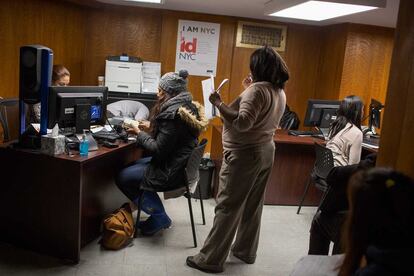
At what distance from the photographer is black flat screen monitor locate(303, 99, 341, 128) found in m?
4.18

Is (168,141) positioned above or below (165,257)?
above

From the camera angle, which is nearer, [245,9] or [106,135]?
[106,135]

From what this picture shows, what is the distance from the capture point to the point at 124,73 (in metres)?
5.07

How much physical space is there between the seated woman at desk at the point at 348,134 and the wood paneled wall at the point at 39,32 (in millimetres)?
→ 3371

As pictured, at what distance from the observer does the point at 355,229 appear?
1.22m

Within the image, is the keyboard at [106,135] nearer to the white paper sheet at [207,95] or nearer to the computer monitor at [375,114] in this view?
the white paper sheet at [207,95]

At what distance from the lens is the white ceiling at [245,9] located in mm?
4281

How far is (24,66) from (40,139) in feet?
1.63

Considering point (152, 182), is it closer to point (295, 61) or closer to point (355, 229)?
point (355, 229)

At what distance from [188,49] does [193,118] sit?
2.92 meters

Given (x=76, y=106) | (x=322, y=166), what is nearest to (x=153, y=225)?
(x=76, y=106)

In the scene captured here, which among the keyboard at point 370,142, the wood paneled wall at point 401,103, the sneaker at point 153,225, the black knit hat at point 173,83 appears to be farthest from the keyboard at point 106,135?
the keyboard at point 370,142

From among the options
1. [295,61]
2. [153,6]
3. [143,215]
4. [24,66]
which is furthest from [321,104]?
[24,66]

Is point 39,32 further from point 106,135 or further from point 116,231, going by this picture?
point 116,231
